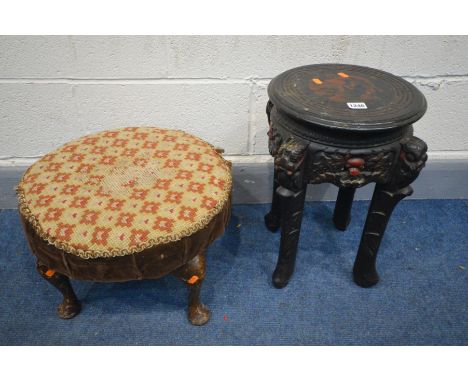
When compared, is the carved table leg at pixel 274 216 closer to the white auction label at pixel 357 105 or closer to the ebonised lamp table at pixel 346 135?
the ebonised lamp table at pixel 346 135

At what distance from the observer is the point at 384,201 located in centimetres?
128

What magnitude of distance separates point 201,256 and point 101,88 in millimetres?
876

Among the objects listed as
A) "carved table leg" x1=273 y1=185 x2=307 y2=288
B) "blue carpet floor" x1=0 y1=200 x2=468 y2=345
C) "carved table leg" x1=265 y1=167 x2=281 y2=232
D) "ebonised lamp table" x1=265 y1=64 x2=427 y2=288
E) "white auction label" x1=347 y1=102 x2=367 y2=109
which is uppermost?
"white auction label" x1=347 y1=102 x2=367 y2=109

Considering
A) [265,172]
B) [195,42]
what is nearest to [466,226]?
[265,172]

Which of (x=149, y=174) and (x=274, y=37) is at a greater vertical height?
(x=274, y=37)

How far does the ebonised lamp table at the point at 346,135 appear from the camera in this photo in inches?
43.7

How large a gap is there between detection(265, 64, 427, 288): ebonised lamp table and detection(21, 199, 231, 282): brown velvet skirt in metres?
0.30

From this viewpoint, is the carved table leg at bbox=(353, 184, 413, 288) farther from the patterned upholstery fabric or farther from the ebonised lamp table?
the patterned upholstery fabric

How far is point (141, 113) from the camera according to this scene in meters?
1.73

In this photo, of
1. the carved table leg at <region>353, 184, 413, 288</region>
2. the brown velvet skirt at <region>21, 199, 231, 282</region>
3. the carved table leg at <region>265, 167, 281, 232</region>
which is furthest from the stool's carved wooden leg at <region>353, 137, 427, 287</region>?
the brown velvet skirt at <region>21, 199, 231, 282</region>

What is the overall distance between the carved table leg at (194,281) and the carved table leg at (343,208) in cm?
76

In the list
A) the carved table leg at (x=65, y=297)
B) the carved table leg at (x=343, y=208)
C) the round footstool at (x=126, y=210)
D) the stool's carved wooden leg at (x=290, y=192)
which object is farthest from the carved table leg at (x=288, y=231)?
the carved table leg at (x=65, y=297)

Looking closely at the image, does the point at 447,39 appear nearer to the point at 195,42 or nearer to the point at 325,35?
the point at 325,35

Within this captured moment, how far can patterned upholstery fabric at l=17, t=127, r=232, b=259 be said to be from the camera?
109 centimetres
